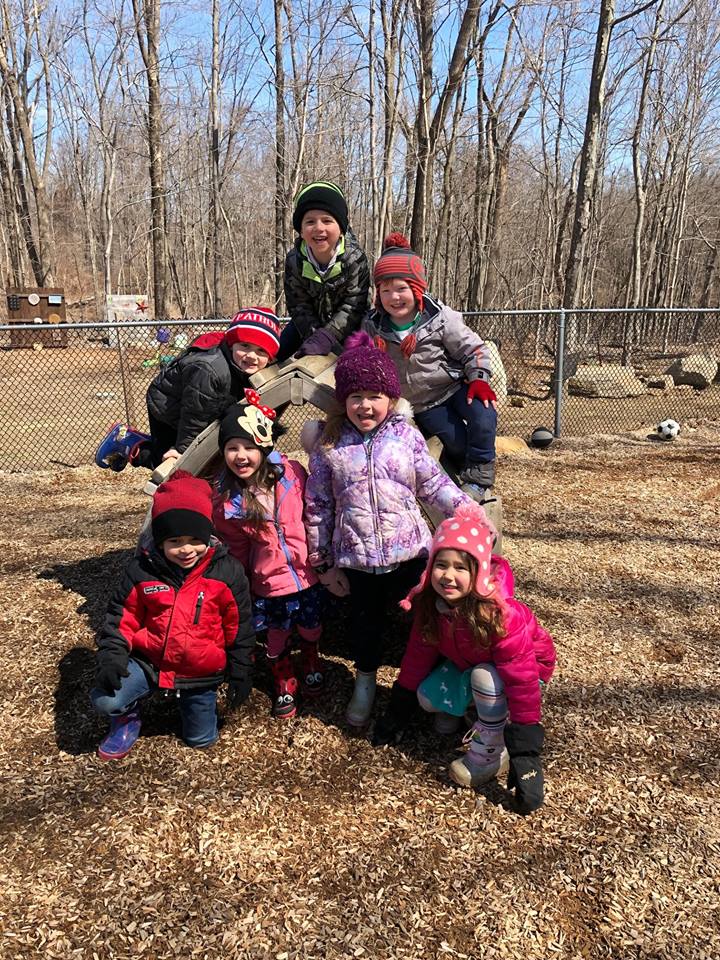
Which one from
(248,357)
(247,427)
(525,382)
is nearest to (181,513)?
(247,427)

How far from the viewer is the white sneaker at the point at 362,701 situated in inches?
117

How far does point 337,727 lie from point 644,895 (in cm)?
132

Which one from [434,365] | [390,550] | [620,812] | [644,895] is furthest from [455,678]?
[434,365]

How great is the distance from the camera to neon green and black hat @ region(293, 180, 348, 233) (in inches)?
126

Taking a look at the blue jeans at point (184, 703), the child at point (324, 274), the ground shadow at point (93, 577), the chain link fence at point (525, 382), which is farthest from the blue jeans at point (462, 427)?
the chain link fence at point (525, 382)

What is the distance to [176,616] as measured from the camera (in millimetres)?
2623

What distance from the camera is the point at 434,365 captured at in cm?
332

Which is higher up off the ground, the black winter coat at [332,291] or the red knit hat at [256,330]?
the black winter coat at [332,291]

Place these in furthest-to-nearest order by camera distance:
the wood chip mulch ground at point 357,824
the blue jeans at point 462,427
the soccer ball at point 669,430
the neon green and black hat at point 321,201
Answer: the soccer ball at point 669,430 → the blue jeans at point 462,427 → the neon green and black hat at point 321,201 → the wood chip mulch ground at point 357,824

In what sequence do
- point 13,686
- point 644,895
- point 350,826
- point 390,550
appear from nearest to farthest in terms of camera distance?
point 644,895
point 350,826
point 390,550
point 13,686

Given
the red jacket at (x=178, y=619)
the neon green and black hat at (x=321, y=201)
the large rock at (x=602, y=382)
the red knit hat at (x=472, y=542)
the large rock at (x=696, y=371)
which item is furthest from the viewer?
the large rock at (x=696, y=371)

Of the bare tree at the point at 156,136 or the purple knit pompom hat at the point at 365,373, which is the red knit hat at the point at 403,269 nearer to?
the purple knit pompom hat at the point at 365,373

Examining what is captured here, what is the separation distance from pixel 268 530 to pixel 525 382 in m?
11.0

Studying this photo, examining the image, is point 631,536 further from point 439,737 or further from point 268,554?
point 268,554
